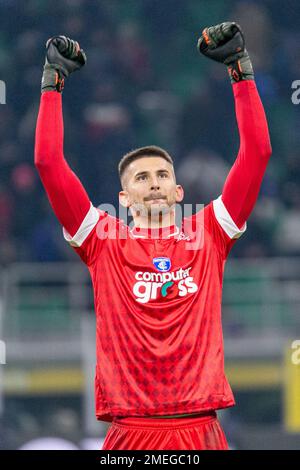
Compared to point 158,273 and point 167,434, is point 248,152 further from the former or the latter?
point 167,434

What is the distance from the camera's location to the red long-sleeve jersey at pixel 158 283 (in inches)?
148

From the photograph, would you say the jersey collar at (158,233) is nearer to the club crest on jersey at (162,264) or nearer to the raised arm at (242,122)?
the club crest on jersey at (162,264)

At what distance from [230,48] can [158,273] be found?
0.85m

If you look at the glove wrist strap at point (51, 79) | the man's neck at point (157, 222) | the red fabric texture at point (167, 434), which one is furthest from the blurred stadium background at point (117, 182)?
the glove wrist strap at point (51, 79)

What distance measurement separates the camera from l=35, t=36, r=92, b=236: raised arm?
3.83 meters

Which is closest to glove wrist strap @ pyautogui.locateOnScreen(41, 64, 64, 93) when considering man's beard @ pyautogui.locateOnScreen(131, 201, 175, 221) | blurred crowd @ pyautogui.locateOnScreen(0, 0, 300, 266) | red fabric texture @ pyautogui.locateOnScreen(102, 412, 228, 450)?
man's beard @ pyautogui.locateOnScreen(131, 201, 175, 221)

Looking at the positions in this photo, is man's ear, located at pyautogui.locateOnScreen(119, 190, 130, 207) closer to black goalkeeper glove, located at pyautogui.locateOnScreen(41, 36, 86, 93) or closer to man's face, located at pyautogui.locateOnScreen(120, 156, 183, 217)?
man's face, located at pyautogui.locateOnScreen(120, 156, 183, 217)

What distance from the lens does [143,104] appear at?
967 centimetres

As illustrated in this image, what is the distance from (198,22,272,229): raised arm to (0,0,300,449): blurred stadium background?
2.94 metres

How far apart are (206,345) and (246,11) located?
265 inches

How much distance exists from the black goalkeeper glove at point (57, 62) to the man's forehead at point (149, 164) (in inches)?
15.3
